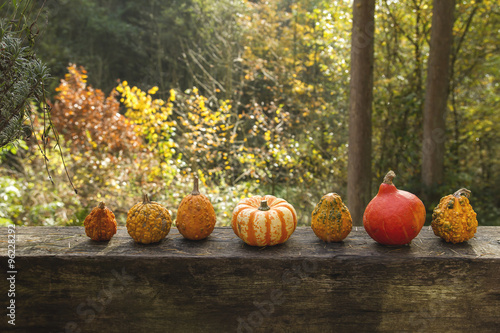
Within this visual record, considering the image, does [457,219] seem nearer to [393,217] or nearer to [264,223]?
[393,217]

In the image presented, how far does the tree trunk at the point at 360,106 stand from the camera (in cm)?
309

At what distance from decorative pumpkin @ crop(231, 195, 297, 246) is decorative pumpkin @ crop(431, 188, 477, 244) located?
67 cm

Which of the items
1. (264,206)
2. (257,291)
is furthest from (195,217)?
(257,291)

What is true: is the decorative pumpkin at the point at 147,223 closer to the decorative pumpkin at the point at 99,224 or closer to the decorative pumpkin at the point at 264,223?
the decorative pumpkin at the point at 99,224

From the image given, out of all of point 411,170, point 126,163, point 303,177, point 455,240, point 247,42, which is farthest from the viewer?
point 247,42

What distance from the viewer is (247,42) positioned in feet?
24.2

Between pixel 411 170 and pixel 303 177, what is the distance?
153cm

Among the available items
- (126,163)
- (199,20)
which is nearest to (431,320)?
(126,163)

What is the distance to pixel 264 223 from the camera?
170 centimetres

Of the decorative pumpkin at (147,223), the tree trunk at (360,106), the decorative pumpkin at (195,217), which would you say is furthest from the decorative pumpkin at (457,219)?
the tree trunk at (360,106)

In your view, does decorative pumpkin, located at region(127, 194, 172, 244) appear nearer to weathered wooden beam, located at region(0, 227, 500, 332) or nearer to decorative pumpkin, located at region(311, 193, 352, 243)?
weathered wooden beam, located at region(0, 227, 500, 332)

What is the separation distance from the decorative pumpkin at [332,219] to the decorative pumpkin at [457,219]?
0.42 meters

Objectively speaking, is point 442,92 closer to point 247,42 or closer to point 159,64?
point 247,42

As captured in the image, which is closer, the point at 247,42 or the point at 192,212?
the point at 192,212
